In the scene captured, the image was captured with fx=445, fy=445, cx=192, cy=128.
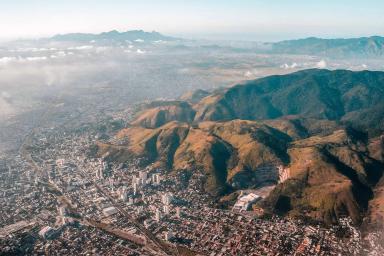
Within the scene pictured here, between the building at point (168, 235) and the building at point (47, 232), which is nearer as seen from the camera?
the building at point (168, 235)

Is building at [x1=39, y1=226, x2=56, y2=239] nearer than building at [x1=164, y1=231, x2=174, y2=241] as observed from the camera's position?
No

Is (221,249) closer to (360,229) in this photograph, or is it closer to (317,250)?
(317,250)

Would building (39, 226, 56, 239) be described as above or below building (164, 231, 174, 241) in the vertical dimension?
below

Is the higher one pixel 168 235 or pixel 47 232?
pixel 168 235

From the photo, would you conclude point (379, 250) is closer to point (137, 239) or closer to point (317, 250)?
point (317, 250)

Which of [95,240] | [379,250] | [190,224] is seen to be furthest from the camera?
[190,224]

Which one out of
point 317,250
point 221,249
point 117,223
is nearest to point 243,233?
point 221,249

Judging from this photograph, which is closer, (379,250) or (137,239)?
(379,250)

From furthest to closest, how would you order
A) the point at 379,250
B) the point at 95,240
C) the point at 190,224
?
1. the point at 190,224
2. the point at 95,240
3. the point at 379,250

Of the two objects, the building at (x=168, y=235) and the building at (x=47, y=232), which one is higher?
the building at (x=168, y=235)

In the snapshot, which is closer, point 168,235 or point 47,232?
point 168,235
